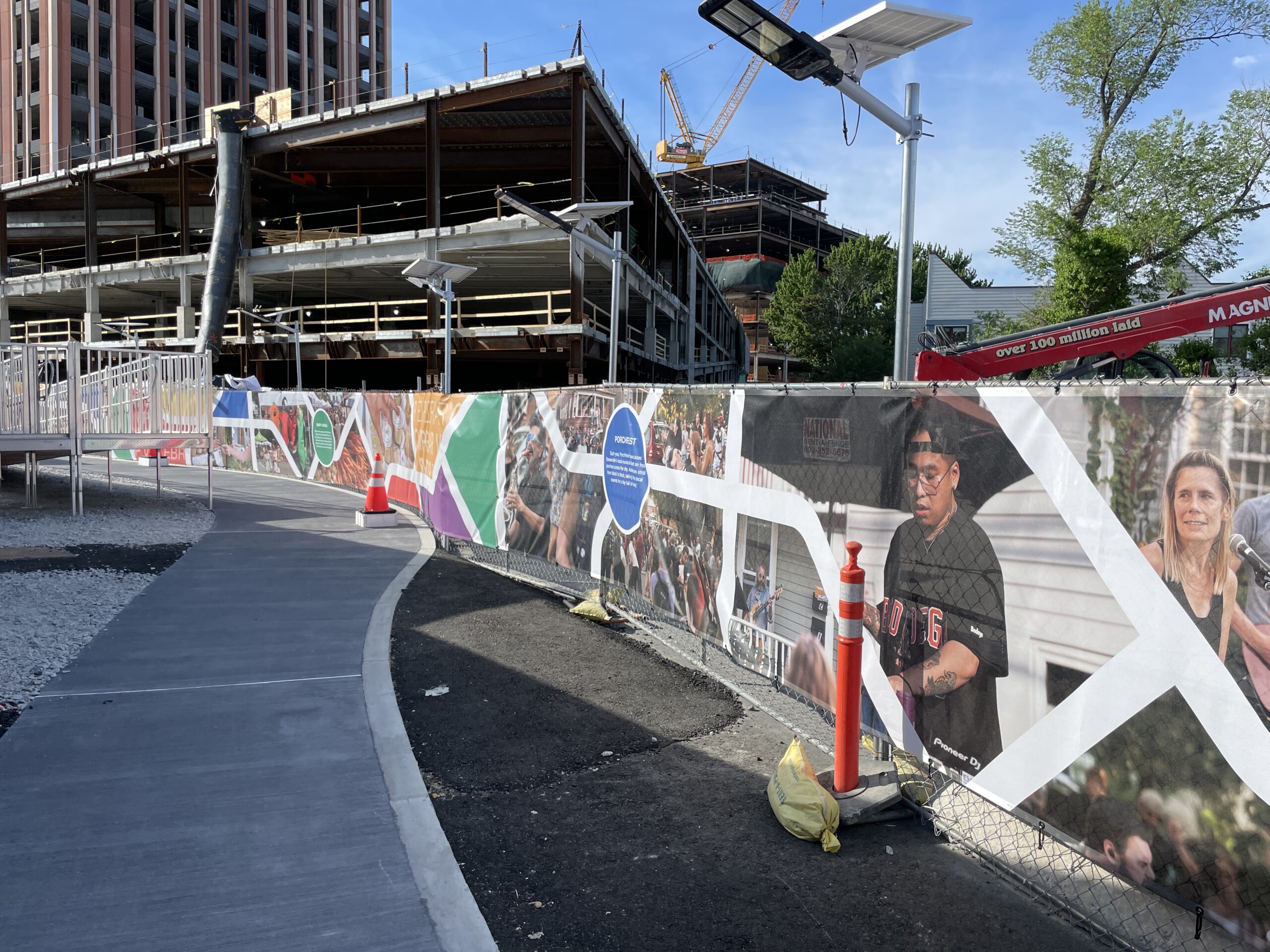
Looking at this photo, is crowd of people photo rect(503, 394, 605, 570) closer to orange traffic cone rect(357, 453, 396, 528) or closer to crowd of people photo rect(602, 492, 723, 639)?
crowd of people photo rect(602, 492, 723, 639)

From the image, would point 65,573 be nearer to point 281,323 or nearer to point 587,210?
point 587,210

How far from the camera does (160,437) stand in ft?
45.9

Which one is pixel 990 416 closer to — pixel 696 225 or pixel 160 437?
pixel 160 437

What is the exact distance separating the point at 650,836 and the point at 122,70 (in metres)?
72.4

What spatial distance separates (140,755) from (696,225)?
92535mm

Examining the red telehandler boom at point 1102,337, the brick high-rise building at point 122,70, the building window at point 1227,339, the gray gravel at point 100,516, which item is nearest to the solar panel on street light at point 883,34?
the red telehandler boom at point 1102,337

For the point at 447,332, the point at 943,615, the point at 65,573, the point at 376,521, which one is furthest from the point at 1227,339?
the point at 65,573

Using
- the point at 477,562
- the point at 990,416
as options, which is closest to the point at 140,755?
the point at 990,416

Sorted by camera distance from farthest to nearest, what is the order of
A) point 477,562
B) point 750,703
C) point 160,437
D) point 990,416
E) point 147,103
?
point 147,103 → point 160,437 → point 477,562 → point 750,703 → point 990,416

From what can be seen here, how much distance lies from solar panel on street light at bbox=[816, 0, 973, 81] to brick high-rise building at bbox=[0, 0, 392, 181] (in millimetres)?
53362

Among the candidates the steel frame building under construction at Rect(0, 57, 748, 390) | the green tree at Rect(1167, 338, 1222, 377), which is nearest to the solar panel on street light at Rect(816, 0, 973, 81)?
the steel frame building under construction at Rect(0, 57, 748, 390)

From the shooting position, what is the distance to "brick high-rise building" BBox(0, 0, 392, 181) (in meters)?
57.8

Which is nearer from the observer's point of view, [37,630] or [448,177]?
[37,630]

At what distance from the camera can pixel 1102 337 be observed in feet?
32.3
